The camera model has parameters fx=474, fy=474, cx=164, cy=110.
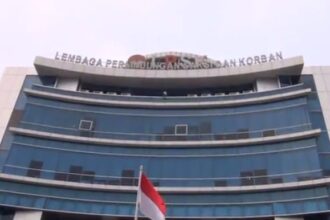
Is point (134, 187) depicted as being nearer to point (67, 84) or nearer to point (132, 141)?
point (132, 141)

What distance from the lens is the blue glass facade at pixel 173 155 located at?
31.9 m

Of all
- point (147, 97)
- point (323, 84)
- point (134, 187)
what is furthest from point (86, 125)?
point (323, 84)

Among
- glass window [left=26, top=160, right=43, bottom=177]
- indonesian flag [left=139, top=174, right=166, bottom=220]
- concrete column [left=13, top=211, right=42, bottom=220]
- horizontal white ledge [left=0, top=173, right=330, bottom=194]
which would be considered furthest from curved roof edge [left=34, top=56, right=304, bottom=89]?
indonesian flag [left=139, top=174, right=166, bottom=220]

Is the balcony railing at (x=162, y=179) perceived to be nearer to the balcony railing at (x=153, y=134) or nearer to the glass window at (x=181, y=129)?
the balcony railing at (x=153, y=134)

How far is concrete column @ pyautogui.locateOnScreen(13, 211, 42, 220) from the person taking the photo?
31.5m

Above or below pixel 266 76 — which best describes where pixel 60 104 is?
below

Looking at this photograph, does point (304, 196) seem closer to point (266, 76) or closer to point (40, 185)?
point (266, 76)

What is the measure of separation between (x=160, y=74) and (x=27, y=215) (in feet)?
53.1

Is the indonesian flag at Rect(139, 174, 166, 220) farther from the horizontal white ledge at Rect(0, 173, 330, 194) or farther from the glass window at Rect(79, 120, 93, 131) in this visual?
the glass window at Rect(79, 120, 93, 131)

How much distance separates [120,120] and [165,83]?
5.99 meters

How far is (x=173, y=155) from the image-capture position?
A: 3484 centimetres

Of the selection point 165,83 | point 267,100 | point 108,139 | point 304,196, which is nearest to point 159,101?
point 165,83

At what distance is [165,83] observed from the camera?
4103 cm

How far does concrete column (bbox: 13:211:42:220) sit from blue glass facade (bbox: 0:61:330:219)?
456mm
